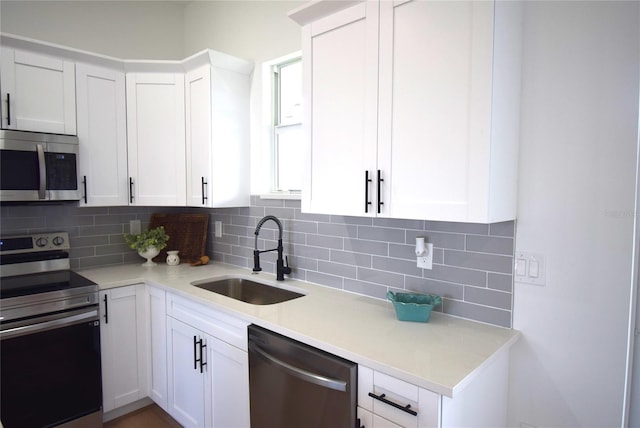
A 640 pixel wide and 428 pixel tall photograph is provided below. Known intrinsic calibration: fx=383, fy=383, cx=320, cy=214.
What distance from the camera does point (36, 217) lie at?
2.62 meters

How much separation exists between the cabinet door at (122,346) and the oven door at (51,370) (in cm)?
8

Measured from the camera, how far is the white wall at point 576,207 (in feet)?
4.38

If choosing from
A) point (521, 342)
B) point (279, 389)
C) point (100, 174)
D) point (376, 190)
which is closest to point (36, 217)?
point (100, 174)

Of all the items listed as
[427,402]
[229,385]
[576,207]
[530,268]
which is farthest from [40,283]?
[576,207]

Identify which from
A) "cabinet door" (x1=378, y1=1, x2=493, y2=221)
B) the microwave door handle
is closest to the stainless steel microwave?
the microwave door handle

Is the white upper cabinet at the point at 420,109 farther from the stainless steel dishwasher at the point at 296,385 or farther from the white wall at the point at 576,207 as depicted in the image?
the stainless steel dishwasher at the point at 296,385

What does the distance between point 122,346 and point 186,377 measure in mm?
556

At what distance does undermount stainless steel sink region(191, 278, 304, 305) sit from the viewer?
7.84ft

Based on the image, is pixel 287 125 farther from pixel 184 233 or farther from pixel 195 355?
pixel 195 355

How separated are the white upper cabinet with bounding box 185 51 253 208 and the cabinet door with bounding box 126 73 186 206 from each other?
0.28ft

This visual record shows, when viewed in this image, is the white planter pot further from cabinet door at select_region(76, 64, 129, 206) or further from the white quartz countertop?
the white quartz countertop

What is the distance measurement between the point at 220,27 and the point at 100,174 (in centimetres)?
144

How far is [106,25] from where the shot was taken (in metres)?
2.92

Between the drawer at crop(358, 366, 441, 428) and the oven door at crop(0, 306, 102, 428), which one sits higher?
the drawer at crop(358, 366, 441, 428)
